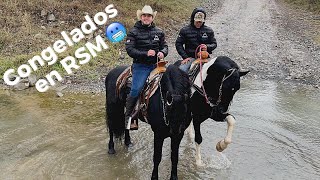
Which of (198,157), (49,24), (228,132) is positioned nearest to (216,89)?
(228,132)

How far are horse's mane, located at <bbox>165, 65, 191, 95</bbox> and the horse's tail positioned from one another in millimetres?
1688

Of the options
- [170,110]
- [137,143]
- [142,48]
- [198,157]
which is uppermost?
[142,48]

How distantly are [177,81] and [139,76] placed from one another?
1.08 m

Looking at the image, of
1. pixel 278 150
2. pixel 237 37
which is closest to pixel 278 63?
pixel 237 37

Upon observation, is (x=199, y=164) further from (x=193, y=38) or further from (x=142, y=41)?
(x=142, y=41)

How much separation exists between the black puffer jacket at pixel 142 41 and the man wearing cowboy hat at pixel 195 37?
707mm

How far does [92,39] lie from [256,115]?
7915mm

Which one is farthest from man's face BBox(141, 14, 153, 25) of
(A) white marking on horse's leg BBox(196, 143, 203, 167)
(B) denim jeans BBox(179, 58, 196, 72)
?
(A) white marking on horse's leg BBox(196, 143, 203, 167)

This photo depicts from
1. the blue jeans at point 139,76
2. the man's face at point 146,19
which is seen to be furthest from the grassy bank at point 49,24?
the man's face at point 146,19

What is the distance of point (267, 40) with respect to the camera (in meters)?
16.7

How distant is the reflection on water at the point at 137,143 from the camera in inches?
250

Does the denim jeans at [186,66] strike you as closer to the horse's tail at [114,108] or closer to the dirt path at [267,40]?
the horse's tail at [114,108]

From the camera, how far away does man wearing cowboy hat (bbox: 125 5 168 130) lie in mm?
5773

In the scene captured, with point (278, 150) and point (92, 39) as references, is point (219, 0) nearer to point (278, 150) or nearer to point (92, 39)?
point (92, 39)
